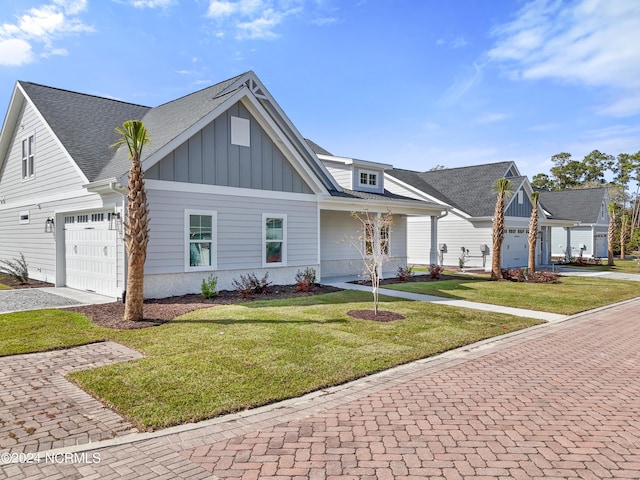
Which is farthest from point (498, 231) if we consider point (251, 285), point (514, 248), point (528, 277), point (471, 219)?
point (251, 285)

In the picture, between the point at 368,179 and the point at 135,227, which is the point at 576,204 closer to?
the point at 368,179

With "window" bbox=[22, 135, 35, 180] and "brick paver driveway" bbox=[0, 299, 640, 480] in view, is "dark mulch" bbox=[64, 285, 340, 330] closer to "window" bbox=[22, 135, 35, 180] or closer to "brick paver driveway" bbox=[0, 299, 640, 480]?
"brick paver driveway" bbox=[0, 299, 640, 480]

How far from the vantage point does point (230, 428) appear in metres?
4.14

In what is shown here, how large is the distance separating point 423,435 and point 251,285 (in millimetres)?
9160

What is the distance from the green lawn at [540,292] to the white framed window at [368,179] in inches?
235

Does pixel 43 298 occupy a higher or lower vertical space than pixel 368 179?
lower

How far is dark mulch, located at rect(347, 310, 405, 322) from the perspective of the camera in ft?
30.8

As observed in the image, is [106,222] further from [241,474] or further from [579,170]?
[579,170]

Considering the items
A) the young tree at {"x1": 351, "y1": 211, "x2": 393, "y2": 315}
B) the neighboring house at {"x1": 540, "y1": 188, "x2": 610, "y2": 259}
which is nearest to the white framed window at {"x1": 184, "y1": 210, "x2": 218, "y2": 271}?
the young tree at {"x1": 351, "y1": 211, "x2": 393, "y2": 315}

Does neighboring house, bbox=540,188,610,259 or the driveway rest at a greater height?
neighboring house, bbox=540,188,610,259

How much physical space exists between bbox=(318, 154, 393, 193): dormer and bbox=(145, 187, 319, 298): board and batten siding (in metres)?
4.83

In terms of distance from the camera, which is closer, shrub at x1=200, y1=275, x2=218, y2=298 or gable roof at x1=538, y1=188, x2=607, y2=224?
shrub at x1=200, y1=275, x2=218, y2=298

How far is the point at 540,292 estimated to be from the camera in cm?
1475

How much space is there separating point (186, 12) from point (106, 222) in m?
6.84
